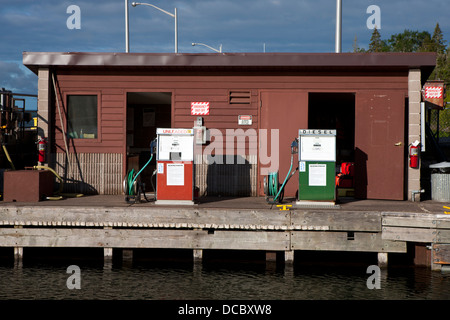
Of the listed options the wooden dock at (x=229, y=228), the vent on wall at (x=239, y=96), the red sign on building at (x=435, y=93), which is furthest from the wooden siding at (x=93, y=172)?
the red sign on building at (x=435, y=93)

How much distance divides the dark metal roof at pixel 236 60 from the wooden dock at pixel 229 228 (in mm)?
3580

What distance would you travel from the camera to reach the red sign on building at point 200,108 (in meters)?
13.0

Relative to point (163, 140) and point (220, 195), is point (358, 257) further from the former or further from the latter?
point (163, 140)

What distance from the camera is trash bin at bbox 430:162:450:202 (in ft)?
39.6

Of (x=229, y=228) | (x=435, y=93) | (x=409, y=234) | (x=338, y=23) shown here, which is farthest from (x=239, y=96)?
(x=435, y=93)

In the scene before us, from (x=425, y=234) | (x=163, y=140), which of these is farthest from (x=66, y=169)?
(x=425, y=234)

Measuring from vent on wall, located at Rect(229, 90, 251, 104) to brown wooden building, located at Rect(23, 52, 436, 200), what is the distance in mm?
26

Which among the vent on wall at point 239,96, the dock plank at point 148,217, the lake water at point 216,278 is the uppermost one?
the vent on wall at point 239,96

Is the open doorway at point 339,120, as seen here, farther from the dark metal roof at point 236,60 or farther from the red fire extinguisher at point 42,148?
the red fire extinguisher at point 42,148

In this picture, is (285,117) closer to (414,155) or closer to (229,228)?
(414,155)

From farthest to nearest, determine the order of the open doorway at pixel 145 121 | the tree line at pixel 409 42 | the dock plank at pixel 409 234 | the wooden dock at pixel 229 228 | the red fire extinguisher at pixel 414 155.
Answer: the tree line at pixel 409 42 < the open doorway at pixel 145 121 < the red fire extinguisher at pixel 414 155 < the wooden dock at pixel 229 228 < the dock plank at pixel 409 234

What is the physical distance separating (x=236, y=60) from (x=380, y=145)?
395 cm

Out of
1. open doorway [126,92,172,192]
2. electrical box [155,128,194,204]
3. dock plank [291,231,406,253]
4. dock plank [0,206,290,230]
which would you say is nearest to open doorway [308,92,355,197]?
open doorway [126,92,172,192]
